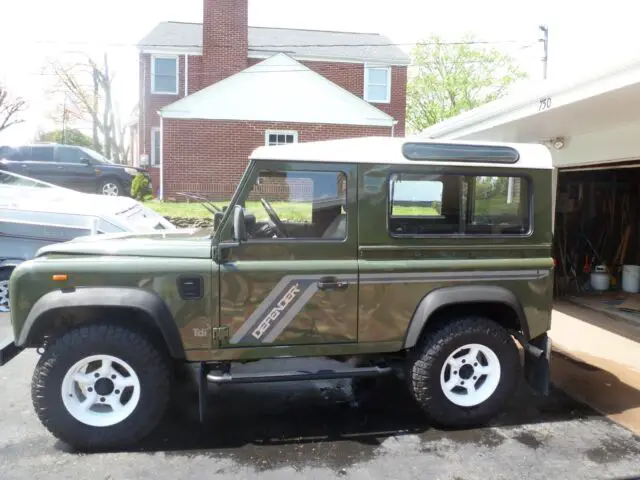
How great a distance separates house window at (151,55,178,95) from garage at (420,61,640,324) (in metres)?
14.6

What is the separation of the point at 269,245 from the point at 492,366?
1.92m

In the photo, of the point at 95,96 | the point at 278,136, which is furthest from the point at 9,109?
the point at 278,136

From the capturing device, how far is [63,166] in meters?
14.9

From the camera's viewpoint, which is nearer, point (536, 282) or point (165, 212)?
point (536, 282)

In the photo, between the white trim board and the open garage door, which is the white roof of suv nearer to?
the white trim board

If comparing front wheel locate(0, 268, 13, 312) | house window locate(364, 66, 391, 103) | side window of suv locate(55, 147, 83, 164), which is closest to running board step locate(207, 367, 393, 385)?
front wheel locate(0, 268, 13, 312)

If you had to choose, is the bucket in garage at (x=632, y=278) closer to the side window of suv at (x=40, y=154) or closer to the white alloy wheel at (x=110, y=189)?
the white alloy wheel at (x=110, y=189)

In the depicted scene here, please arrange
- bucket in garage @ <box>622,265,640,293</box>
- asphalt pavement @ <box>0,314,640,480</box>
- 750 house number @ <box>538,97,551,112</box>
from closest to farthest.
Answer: asphalt pavement @ <box>0,314,640,480</box> < 750 house number @ <box>538,97,551,112</box> < bucket in garage @ <box>622,265,640,293</box>

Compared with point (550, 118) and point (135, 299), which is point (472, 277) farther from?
point (550, 118)

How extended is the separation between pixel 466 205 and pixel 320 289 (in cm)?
132

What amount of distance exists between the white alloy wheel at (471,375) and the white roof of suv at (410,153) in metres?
1.38

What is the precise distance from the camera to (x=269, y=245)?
391cm

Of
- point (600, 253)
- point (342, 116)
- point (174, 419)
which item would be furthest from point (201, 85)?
point (174, 419)

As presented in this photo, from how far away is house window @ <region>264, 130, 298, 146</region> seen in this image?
19547 mm
